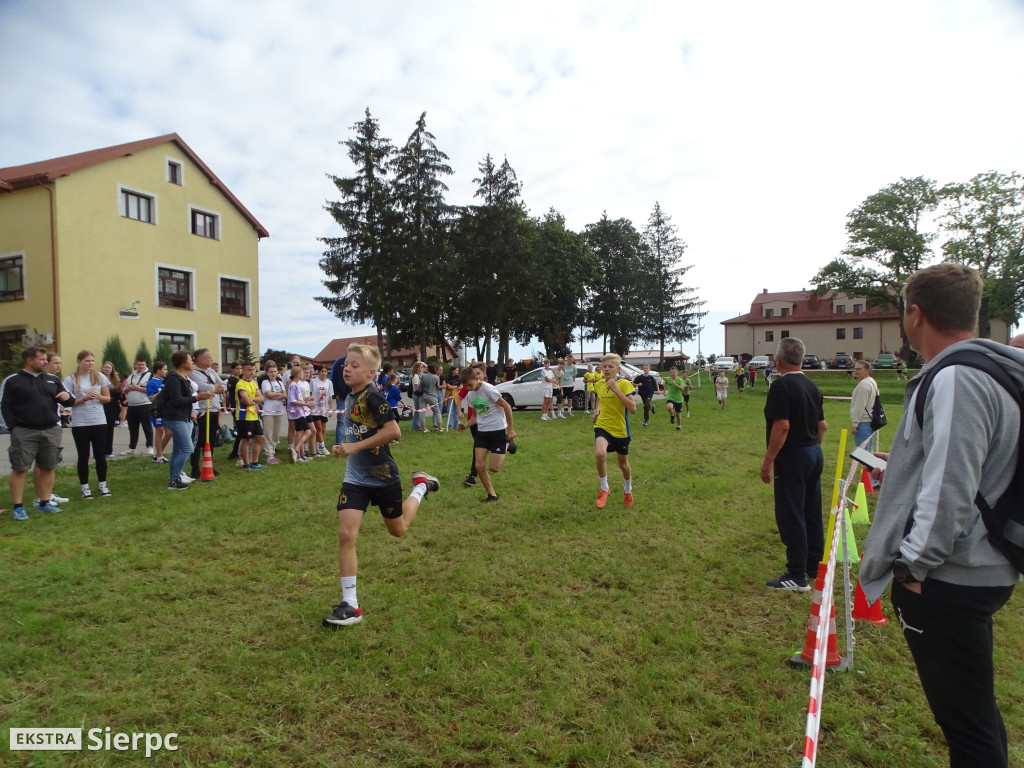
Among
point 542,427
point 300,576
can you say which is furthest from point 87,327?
point 300,576

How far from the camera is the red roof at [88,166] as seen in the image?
82.2 ft

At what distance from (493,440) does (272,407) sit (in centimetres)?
548

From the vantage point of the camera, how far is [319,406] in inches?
472

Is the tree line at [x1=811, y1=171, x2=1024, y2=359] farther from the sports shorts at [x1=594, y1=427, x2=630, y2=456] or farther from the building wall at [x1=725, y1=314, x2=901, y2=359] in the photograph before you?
the sports shorts at [x1=594, y1=427, x2=630, y2=456]

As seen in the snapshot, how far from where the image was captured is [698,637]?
13.6 feet

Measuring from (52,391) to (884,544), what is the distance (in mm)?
8730

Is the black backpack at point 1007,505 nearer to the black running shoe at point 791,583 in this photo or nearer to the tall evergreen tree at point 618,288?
the black running shoe at point 791,583

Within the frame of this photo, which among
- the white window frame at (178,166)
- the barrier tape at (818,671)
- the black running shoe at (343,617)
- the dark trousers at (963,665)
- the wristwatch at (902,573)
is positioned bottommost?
the black running shoe at (343,617)

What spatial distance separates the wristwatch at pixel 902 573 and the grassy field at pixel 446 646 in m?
1.51

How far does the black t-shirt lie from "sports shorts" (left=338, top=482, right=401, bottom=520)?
3158 millimetres

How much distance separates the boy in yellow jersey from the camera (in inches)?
294

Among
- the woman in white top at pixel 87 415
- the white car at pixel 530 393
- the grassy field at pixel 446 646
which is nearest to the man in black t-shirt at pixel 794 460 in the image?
the grassy field at pixel 446 646

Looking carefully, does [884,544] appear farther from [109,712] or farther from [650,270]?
[650,270]

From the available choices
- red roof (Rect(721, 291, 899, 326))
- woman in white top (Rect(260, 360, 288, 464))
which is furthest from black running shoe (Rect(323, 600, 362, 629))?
red roof (Rect(721, 291, 899, 326))
